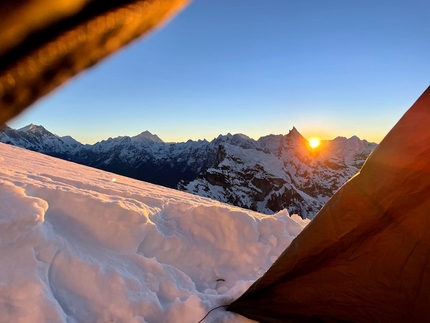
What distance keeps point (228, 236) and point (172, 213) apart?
1.01 meters

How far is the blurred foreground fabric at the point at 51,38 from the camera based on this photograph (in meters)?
0.50

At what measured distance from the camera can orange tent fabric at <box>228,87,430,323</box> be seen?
1949 mm

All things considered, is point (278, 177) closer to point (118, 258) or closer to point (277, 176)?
point (277, 176)

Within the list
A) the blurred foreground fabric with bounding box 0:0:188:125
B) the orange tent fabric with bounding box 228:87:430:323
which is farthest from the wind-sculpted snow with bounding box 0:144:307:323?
the blurred foreground fabric with bounding box 0:0:188:125

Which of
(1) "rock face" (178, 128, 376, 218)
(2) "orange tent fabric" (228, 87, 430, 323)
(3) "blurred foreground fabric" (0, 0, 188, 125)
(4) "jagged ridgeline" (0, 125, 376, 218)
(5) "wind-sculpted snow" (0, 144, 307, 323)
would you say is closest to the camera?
(3) "blurred foreground fabric" (0, 0, 188, 125)

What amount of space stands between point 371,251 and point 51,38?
8.04 feet

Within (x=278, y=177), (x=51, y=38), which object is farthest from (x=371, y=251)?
(x=278, y=177)

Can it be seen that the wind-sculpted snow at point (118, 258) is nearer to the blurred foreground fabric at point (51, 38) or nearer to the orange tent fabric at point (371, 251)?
the orange tent fabric at point (371, 251)

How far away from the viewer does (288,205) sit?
94562mm

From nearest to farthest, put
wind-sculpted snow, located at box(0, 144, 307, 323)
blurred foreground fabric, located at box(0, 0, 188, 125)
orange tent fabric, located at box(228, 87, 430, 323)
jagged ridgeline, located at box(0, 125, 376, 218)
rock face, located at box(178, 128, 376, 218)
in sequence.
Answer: blurred foreground fabric, located at box(0, 0, 188, 125)
orange tent fabric, located at box(228, 87, 430, 323)
wind-sculpted snow, located at box(0, 144, 307, 323)
jagged ridgeline, located at box(0, 125, 376, 218)
rock face, located at box(178, 128, 376, 218)

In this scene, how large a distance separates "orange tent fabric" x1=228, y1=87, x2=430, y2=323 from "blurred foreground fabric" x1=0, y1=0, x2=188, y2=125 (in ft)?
6.30

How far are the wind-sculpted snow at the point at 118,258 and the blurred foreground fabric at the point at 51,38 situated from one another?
2.37 metres

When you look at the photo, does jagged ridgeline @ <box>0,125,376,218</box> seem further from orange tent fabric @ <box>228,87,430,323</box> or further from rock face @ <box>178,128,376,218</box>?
orange tent fabric @ <box>228,87,430,323</box>

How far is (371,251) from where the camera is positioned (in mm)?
2244
